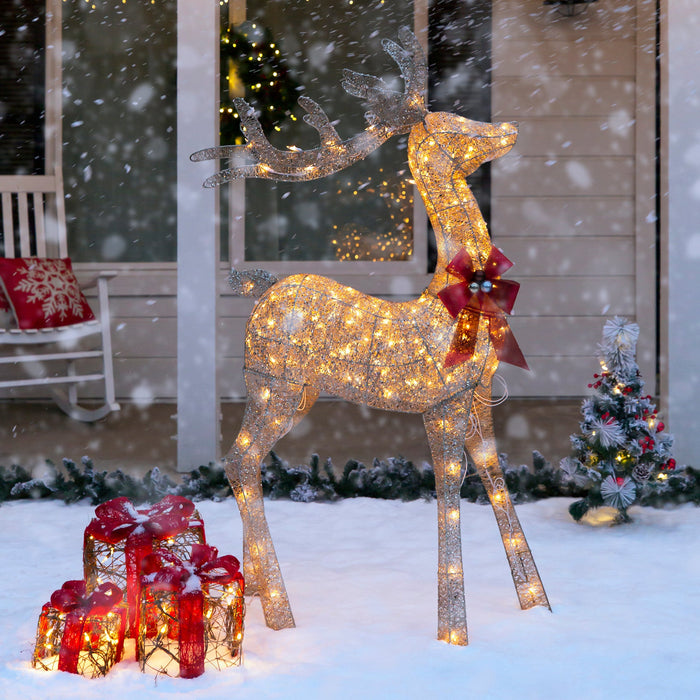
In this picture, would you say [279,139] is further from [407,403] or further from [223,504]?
[407,403]

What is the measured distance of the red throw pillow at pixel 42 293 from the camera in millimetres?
3465

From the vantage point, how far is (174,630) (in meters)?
1.33

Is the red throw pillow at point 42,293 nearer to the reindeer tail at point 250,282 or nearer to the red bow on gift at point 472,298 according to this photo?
the reindeer tail at point 250,282

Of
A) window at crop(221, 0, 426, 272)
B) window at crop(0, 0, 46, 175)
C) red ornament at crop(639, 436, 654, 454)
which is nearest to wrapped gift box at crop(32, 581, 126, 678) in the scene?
red ornament at crop(639, 436, 654, 454)

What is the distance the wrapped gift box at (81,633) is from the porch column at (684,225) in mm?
1936

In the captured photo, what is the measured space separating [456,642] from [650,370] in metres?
3.13

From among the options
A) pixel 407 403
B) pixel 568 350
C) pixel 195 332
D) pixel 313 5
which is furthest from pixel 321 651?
pixel 313 5

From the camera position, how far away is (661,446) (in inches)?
85.7

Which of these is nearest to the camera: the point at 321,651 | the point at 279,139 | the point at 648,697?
the point at 648,697

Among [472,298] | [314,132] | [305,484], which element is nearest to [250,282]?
[472,298]

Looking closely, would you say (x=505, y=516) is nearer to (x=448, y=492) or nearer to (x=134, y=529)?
(x=448, y=492)

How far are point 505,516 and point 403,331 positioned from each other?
43 cm

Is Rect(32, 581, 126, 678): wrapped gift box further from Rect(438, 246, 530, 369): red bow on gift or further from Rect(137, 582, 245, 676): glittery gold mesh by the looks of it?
Rect(438, 246, 530, 369): red bow on gift

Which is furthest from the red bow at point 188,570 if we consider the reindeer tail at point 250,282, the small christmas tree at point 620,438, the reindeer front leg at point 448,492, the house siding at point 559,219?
the house siding at point 559,219
